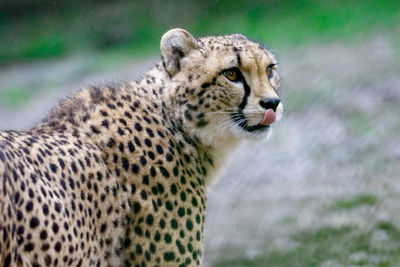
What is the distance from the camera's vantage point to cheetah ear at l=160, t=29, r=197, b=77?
3457 mm

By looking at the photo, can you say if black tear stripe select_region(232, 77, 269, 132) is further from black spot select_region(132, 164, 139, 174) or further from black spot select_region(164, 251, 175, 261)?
black spot select_region(164, 251, 175, 261)

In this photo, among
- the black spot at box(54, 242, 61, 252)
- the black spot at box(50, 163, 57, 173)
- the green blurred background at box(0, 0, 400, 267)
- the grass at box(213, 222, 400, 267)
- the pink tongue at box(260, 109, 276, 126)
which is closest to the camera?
the black spot at box(54, 242, 61, 252)

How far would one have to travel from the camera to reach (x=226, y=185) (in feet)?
21.5

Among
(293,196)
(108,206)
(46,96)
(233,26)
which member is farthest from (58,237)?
(233,26)

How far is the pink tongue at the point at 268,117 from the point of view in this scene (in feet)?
10.9

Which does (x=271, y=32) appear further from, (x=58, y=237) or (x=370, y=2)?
(x=58, y=237)

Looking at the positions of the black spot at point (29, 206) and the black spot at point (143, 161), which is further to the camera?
the black spot at point (143, 161)

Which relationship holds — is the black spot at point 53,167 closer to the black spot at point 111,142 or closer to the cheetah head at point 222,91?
the black spot at point 111,142

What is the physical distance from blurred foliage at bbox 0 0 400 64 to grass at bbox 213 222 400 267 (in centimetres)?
359

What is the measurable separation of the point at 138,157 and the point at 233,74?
0.61 metres

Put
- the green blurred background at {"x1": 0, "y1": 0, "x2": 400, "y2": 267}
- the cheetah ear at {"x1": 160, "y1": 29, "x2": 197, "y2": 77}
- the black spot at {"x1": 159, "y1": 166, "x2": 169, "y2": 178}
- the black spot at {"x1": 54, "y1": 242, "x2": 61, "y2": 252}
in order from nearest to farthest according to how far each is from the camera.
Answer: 1. the black spot at {"x1": 54, "y1": 242, "x2": 61, "y2": 252}
2. the black spot at {"x1": 159, "y1": 166, "x2": 169, "y2": 178}
3. the cheetah ear at {"x1": 160, "y1": 29, "x2": 197, "y2": 77}
4. the green blurred background at {"x1": 0, "y1": 0, "x2": 400, "y2": 267}

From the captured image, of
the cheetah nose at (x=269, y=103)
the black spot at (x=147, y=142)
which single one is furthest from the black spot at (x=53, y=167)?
the cheetah nose at (x=269, y=103)

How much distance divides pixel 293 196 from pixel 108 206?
10.8 ft

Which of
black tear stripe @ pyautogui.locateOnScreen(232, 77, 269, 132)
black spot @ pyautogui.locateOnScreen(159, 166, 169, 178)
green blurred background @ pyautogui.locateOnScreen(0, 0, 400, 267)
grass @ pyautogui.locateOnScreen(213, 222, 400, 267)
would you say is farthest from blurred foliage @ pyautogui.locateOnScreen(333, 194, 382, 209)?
black spot @ pyautogui.locateOnScreen(159, 166, 169, 178)
